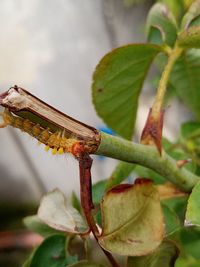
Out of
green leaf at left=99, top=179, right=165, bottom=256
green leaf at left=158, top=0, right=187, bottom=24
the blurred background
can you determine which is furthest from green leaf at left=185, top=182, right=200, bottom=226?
the blurred background

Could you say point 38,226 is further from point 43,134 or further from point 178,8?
point 178,8

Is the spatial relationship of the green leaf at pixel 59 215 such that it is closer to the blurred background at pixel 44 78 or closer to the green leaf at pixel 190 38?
the green leaf at pixel 190 38

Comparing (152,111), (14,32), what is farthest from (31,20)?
(152,111)

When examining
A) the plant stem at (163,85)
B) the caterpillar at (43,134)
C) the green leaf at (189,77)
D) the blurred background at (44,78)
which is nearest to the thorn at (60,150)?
the caterpillar at (43,134)

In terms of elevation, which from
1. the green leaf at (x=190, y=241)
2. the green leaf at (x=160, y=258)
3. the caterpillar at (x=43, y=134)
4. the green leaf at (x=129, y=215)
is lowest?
the green leaf at (x=190, y=241)

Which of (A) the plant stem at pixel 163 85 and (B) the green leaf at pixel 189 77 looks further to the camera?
(B) the green leaf at pixel 189 77

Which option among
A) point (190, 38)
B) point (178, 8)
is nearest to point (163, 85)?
point (190, 38)

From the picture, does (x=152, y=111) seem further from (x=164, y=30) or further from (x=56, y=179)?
(x=56, y=179)
